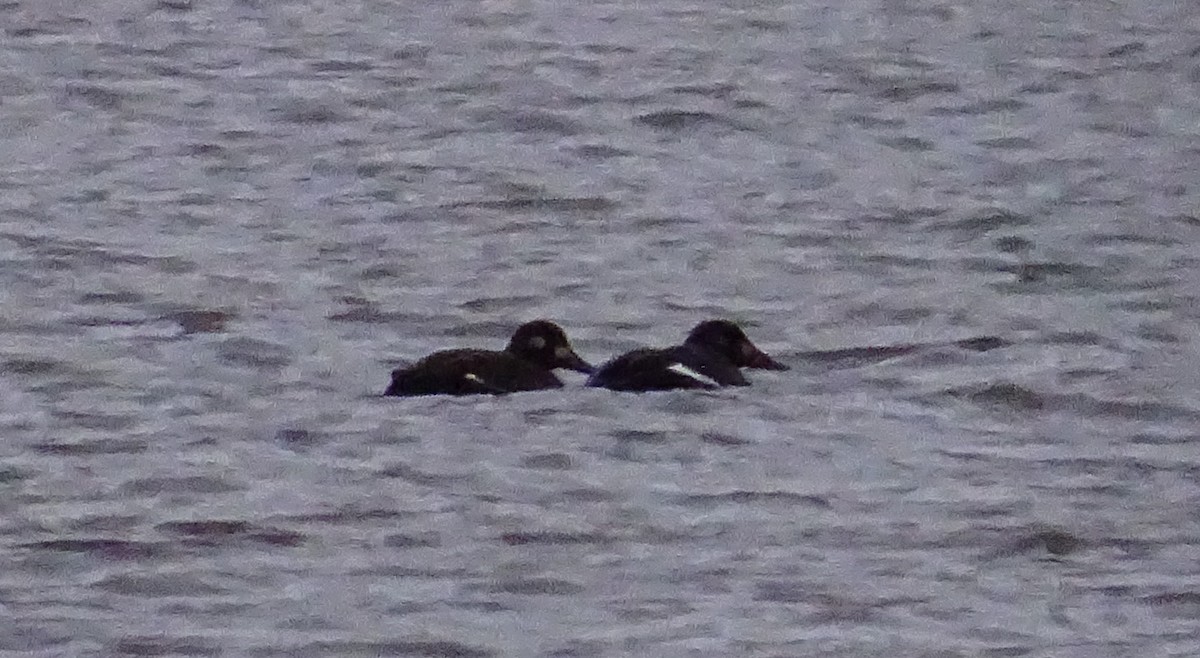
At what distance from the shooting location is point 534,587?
9.05 metres

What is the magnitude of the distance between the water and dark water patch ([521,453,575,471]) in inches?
0.9

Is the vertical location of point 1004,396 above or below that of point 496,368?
below

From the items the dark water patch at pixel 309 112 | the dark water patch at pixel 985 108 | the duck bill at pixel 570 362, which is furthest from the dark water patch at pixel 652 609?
the dark water patch at pixel 985 108

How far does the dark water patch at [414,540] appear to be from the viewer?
30.9 feet

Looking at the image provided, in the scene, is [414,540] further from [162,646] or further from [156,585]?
[162,646]

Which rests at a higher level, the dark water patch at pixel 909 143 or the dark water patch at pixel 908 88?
the dark water patch at pixel 908 88

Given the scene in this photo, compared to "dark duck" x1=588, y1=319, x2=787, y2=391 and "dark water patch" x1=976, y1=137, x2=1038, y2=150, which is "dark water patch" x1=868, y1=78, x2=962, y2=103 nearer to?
"dark water patch" x1=976, y1=137, x2=1038, y2=150

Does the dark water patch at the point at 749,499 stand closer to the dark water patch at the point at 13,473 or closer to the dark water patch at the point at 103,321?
the dark water patch at the point at 13,473

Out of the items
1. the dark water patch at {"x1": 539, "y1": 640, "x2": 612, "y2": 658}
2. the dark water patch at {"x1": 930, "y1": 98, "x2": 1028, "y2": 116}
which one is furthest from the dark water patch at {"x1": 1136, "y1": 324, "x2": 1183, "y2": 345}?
the dark water patch at {"x1": 930, "y1": 98, "x2": 1028, "y2": 116}

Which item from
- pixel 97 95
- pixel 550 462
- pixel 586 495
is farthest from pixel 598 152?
pixel 586 495

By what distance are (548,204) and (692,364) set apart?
12.1ft

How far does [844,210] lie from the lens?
1446 cm

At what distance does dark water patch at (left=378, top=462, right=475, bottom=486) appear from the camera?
10.1 meters

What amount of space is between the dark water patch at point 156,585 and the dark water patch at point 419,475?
1.14m
